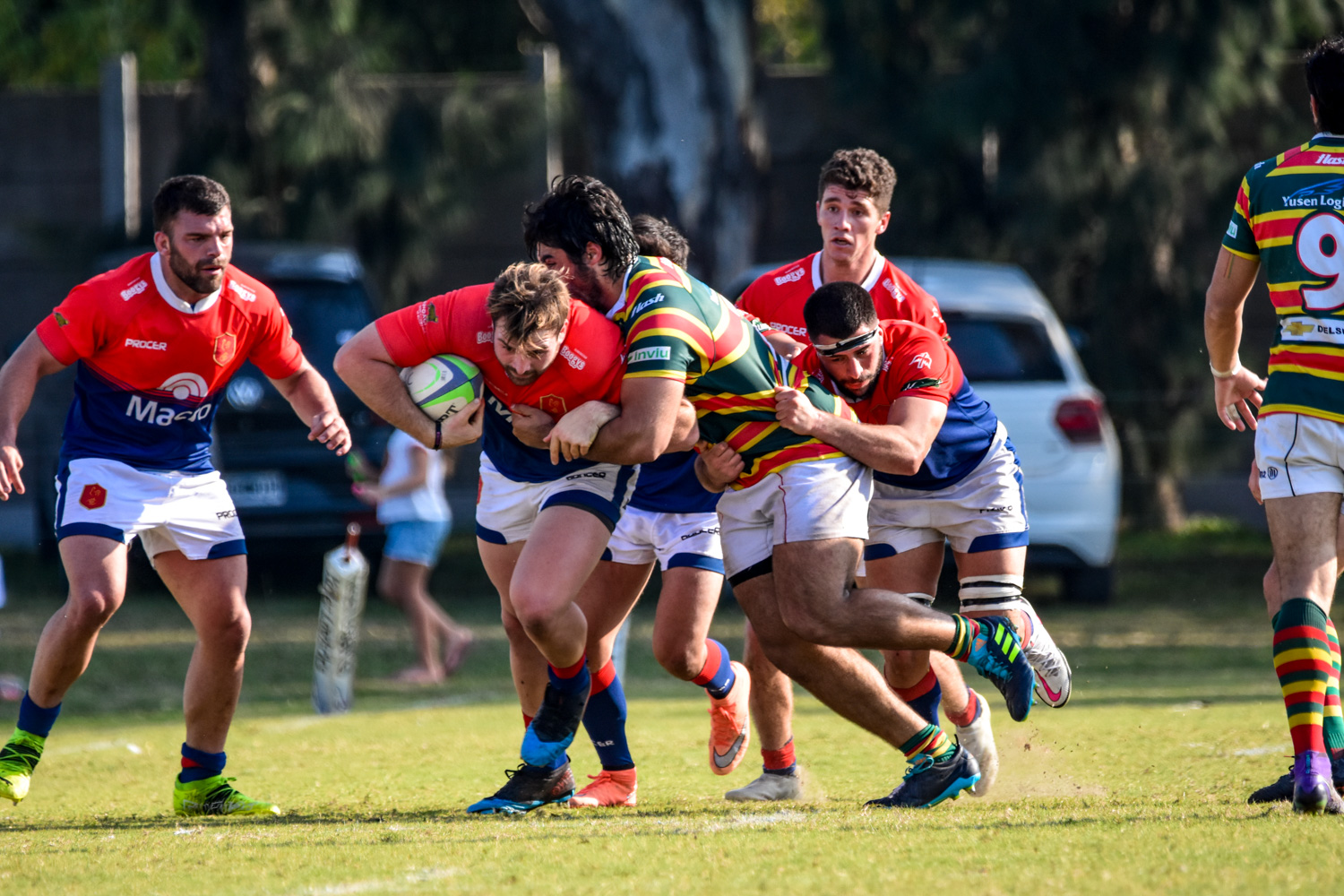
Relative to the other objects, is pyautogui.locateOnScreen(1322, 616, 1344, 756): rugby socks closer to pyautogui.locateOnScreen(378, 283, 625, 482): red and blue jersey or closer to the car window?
pyautogui.locateOnScreen(378, 283, 625, 482): red and blue jersey

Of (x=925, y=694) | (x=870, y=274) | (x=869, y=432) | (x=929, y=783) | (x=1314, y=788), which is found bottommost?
(x=929, y=783)

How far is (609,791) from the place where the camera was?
5.55 m

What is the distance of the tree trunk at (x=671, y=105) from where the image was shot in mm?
12961

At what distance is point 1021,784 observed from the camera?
5859 mm

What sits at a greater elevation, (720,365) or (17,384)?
(720,365)

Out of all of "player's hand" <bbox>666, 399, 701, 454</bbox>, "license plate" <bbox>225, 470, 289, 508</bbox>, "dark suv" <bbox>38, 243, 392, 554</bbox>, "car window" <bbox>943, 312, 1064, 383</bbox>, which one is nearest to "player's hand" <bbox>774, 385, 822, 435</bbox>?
"player's hand" <bbox>666, 399, 701, 454</bbox>

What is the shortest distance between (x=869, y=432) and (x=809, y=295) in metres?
1.02

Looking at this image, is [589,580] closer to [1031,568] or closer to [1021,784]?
[1021,784]

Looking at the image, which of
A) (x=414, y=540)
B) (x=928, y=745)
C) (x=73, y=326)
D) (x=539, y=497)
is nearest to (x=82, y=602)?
(x=73, y=326)

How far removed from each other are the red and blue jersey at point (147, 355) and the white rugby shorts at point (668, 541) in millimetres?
1505

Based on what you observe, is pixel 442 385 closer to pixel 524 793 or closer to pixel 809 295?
pixel 524 793

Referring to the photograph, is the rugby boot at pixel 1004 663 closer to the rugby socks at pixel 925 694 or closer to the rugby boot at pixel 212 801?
the rugby socks at pixel 925 694

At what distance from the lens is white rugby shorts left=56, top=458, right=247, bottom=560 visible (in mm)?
5586

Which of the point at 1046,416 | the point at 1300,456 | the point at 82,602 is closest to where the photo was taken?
the point at 1300,456
